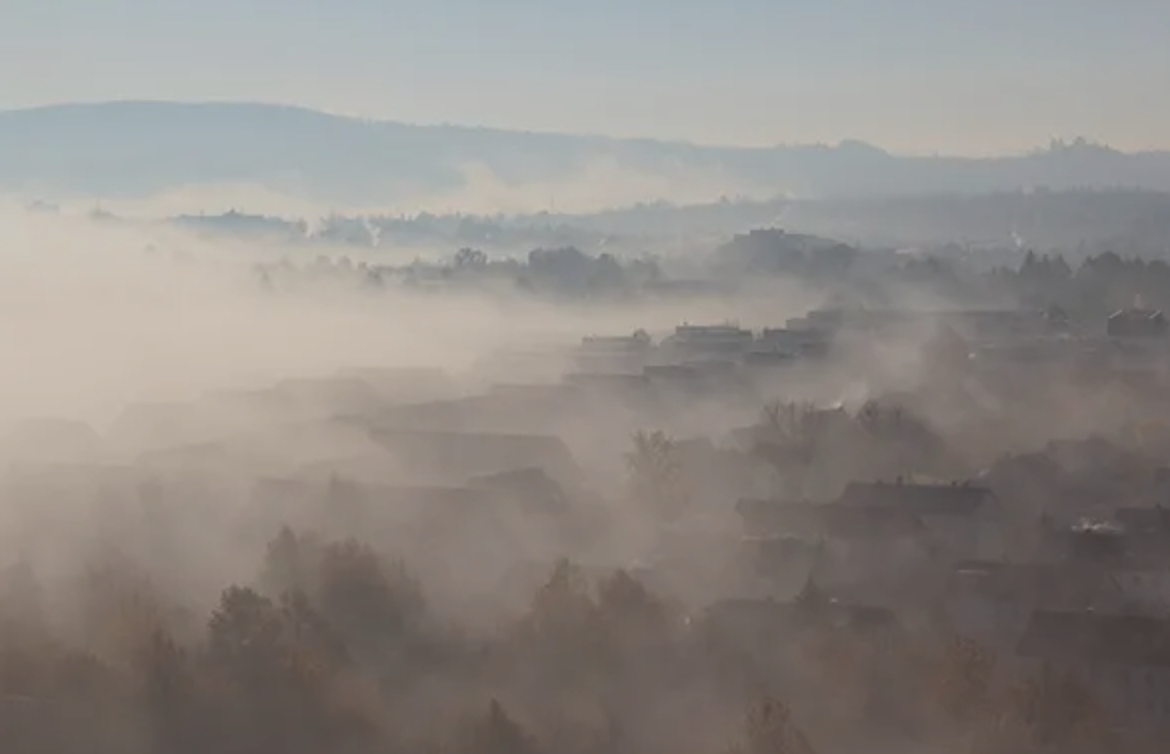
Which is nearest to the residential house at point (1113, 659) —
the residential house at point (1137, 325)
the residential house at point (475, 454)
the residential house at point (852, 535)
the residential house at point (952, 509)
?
the residential house at point (852, 535)

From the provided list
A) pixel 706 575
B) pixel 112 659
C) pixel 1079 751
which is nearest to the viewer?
pixel 1079 751

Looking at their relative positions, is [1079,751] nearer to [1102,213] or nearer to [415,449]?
[415,449]

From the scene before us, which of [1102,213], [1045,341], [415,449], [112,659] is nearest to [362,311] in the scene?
[1045,341]

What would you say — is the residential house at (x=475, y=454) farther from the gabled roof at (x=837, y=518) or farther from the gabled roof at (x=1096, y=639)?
the gabled roof at (x=1096, y=639)

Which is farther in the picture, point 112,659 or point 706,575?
point 706,575

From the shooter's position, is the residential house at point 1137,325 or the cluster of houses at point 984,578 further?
the residential house at point 1137,325

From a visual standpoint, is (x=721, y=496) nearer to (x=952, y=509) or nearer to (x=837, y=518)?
(x=837, y=518)

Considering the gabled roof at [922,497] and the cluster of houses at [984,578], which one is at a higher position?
the gabled roof at [922,497]

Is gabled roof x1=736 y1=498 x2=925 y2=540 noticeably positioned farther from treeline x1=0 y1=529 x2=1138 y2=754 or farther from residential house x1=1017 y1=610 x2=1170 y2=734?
residential house x1=1017 y1=610 x2=1170 y2=734

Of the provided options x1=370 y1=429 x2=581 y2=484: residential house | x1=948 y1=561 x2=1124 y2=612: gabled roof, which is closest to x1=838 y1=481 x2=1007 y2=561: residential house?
x1=948 y1=561 x2=1124 y2=612: gabled roof

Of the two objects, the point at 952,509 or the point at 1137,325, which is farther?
the point at 1137,325

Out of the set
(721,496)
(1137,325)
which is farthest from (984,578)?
(1137,325)
